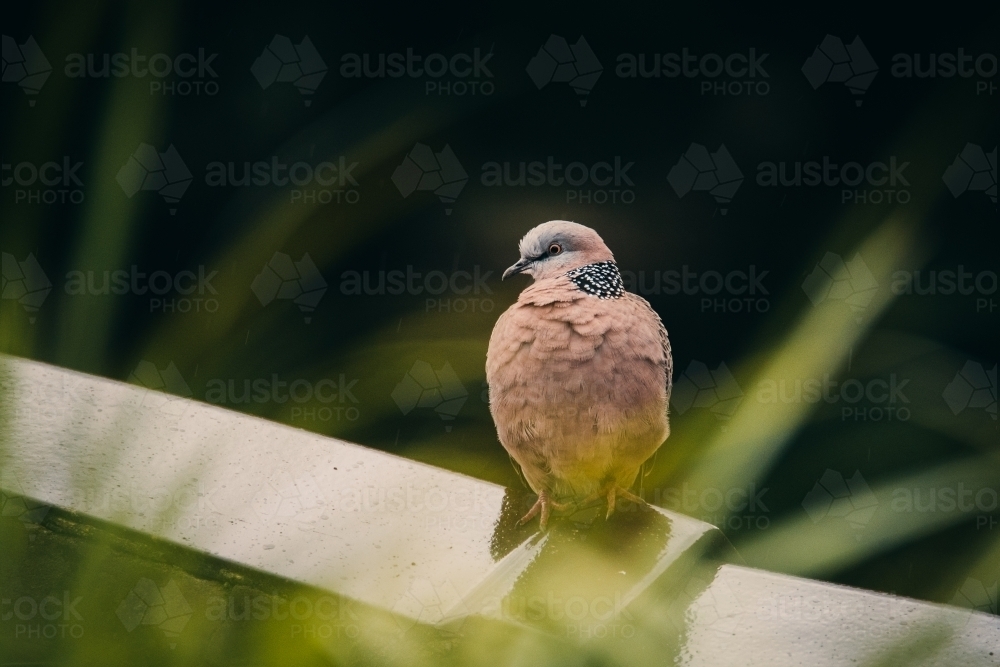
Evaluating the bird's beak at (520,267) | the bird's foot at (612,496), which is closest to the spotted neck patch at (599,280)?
the bird's beak at (520,267)

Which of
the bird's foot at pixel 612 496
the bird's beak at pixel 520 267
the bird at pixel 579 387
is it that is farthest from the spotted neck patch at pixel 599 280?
the bird's foot at pixel 612 496

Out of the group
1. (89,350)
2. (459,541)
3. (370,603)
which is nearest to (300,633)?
(370,603)

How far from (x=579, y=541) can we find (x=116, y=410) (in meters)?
1.32

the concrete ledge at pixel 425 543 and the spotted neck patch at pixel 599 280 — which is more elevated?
the spotted neck patch at pixel 599 280

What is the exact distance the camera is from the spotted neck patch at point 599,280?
2.61 meters

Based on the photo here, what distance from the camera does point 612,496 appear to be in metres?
2.53

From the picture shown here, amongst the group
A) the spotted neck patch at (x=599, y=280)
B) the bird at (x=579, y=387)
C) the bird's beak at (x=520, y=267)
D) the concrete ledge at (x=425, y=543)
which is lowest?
the concrete ledge at (x=425, y=543)

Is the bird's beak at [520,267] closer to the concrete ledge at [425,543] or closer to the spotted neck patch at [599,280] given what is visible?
the spotted neck patch at [599,280]

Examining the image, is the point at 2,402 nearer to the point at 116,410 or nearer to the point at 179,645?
the point at 116,410

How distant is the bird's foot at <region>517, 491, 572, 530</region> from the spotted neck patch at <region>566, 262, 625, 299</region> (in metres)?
0.55

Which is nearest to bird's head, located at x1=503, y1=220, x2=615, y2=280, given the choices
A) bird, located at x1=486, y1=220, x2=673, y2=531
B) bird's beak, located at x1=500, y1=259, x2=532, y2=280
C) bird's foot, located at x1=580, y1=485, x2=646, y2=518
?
bird's beak, located at x1=500, y1=259, x2=532, y2=280

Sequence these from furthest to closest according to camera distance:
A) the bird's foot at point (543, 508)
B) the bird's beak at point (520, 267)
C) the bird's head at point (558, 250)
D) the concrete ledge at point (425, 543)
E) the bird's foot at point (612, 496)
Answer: the bird's beak at point (520, 267) → the bird's head at point (558, 250) → the bird's foot at point (612, 496) → the bird's foot at point (543, 508) → the concrete ledge at point (425, 543)

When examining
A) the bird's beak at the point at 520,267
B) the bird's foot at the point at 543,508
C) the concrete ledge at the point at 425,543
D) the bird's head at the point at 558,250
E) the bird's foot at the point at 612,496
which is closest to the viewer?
the concrete ledge at the point at 425,543

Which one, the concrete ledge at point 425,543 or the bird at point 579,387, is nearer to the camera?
the concrete ledge at point 425,543
